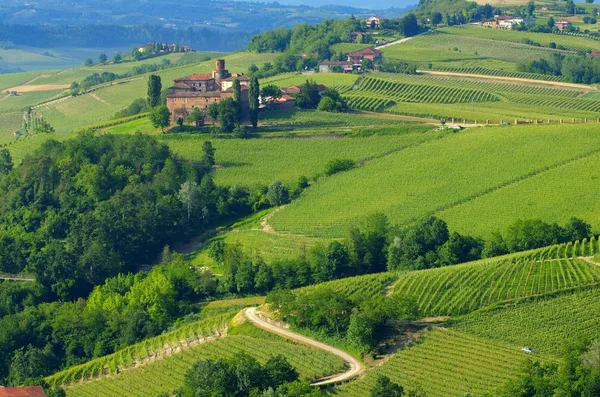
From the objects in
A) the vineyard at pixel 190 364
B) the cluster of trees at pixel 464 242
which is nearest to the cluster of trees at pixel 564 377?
the vineyard at pixel 190 364

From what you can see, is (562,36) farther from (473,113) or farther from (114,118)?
(114,118)

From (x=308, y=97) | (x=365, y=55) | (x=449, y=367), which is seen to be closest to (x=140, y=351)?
(x=449, y=367)

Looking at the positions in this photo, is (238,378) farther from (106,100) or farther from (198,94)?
(106,100)

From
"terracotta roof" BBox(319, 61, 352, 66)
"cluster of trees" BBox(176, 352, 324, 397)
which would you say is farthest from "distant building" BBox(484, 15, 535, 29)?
"cluster of trees" BBox(176, 352, 324, 397)

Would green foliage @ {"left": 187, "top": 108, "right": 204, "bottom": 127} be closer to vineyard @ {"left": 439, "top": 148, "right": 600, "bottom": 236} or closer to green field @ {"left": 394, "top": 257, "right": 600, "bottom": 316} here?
vineyard @ {"left": 439, "top": 148, "right": 600, "bottom": 236}

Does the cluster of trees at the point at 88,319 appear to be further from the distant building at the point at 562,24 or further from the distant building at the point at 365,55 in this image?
the distant building at the point at 562,24

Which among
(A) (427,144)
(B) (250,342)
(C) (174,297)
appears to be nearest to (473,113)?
(A) (427,144)

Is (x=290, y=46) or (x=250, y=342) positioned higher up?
(x=290, y=46)
